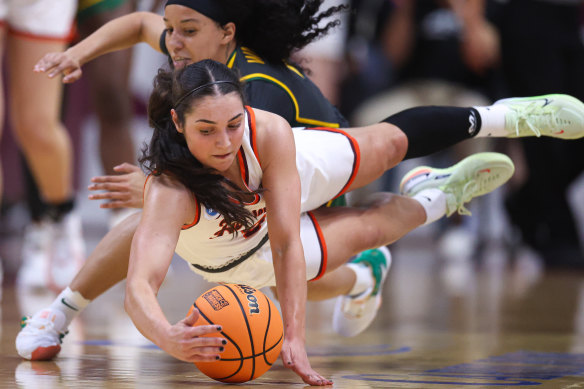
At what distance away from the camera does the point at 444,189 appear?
3537mm

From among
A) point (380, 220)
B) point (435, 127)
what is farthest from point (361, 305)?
point (435, 127)

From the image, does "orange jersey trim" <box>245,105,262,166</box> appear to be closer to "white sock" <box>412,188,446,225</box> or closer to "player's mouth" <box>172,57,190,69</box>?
"player's mouth" <box>172,57,190,69</box>

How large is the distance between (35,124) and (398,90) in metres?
4.10

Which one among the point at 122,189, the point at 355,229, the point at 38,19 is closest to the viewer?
the point at 122,189

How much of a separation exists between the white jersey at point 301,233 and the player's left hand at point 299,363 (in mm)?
485

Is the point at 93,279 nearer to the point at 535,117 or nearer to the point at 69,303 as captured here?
the point at 69,303

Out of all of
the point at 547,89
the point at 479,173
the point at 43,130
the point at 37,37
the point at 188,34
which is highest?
the point at 547,89

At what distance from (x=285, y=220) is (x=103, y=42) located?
3.97ft

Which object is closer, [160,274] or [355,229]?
[160,274]

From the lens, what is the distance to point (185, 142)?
2.56 m

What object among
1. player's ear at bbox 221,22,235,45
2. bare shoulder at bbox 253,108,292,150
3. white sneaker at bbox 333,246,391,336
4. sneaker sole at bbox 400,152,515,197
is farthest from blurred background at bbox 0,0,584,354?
bare shoulder at bbox 253,108,292,150

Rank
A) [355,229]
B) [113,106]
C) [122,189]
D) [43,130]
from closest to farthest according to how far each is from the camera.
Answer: [122,189], [355,229], [43,130], [113,106]

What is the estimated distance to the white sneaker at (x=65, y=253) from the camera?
4.75 metres

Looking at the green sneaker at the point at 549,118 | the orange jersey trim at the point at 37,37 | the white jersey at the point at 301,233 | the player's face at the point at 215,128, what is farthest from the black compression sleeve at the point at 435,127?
the orange jersey trim at the point at 37,37
